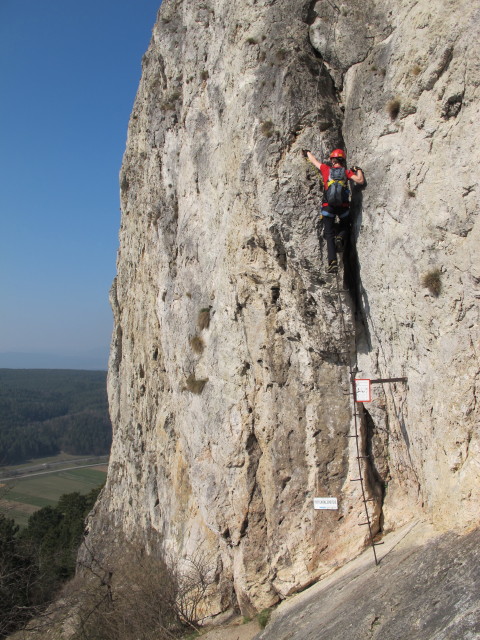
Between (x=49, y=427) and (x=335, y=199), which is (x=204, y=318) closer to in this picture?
(x=335, y=199)

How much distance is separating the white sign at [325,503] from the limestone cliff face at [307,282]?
206 millimetres

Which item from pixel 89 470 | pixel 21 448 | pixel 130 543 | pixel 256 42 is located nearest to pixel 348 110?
pixel 256 42

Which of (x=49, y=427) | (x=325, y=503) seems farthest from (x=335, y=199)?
(x=49, y=427)

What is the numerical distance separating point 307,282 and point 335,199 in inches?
77.7

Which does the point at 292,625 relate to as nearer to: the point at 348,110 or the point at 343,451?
the point at 343,451

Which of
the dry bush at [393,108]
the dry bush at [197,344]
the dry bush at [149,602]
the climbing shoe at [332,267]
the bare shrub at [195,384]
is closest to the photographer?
the dry bush at [393,108]

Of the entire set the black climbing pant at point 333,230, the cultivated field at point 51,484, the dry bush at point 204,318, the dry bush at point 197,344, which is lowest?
the cultivated field at point 51,484

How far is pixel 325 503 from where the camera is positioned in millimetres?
11023

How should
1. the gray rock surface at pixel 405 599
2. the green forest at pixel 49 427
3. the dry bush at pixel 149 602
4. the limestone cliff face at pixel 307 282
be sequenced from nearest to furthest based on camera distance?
the gray rock surface at pixel 405 599
the limestone cliff face at pixel 307 282
the dry bush at pixel 149 602
the green forest at pixel 49 427

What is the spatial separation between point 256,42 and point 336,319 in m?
6.80

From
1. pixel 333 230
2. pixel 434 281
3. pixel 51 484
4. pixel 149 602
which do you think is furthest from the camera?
pixel 51 484

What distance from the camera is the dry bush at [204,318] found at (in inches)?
568

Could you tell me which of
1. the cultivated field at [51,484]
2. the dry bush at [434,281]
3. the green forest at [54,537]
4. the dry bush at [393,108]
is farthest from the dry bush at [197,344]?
the cultivated field at [51,484]

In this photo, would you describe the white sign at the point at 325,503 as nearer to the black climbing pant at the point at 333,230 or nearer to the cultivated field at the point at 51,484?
the black climbing pant at the point at 333,230
